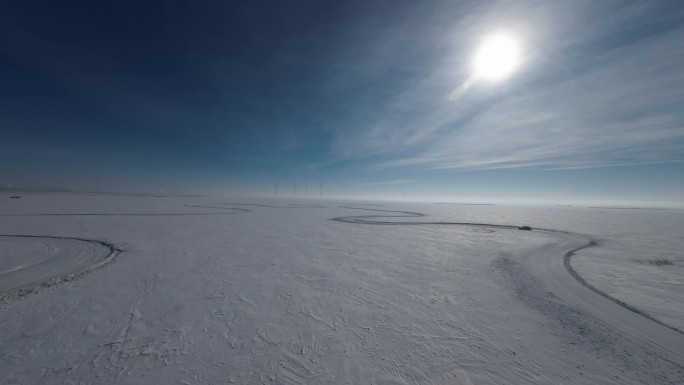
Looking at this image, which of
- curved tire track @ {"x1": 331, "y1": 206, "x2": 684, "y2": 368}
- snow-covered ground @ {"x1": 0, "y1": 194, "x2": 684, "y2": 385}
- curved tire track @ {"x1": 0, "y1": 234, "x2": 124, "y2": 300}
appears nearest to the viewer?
snow-covered ground @ {"x1": 0, "y1": 194, "x2": 684, "y2": 385}

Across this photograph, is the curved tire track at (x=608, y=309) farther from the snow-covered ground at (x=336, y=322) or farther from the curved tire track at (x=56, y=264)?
the curved tire track at (x=56, y=264)

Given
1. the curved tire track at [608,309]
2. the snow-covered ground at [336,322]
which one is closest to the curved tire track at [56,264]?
the snow-covered ground at [336,322]

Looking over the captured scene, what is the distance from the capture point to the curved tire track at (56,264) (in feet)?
25.6

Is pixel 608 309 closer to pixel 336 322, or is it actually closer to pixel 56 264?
pixel 336 322

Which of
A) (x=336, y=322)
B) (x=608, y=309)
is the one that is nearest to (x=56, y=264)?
(x=336, y=322)

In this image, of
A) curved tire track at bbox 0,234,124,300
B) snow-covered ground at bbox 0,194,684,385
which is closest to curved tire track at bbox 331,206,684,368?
snow-covered ground at bbox 0,194,684,385

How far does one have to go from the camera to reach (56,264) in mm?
9969

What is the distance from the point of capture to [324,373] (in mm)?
4488

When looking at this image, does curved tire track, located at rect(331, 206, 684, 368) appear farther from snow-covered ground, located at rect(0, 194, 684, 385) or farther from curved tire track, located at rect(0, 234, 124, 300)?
curved tire track, located at rect(0, 234, 124, 300)

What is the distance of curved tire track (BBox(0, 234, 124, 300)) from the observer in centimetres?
780

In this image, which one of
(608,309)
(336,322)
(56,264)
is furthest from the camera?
(56,264)

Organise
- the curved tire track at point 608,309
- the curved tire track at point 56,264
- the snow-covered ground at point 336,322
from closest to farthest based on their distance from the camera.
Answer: the snow-covered ground at point 336,322, the curved tire track at point 608,309, the curved tire track at point 56,264

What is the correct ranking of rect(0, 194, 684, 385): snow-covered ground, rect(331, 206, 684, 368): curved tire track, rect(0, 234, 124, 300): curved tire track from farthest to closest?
rect(0, 234, 124, 300): curved tire track < rect(331, 206, 684, 368): curved tire track < rect(0, 194, 684, 385): snow-covered ground

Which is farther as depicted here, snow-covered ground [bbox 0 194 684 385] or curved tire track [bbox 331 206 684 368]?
curved tire track [bbox 331 206 684 368]
